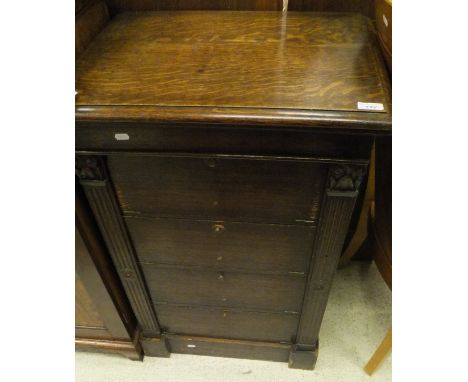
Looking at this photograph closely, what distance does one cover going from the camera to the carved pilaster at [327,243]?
0.59m

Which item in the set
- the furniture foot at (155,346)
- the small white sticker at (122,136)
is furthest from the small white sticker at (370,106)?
the furniture foot at (155,346)

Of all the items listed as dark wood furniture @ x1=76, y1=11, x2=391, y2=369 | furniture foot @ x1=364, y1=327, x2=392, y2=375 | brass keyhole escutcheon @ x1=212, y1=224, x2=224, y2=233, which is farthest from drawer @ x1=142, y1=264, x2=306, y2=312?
furniture foot @ x1=364, y1=327, x2=392, y2=375

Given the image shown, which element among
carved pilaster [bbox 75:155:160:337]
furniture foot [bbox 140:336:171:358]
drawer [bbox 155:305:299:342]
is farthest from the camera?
furniture foot [bbox 140:336:171:358]

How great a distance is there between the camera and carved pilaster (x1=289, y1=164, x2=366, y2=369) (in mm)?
586

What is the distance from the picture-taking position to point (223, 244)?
0.73 m

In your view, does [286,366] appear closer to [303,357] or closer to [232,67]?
[303,357]

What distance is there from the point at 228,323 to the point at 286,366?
265 millimetres

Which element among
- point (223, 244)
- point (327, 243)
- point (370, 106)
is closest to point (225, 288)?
point (223, 244)

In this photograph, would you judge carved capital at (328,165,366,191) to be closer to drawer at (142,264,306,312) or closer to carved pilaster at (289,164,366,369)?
carved pilaster at (289,164,366,369)

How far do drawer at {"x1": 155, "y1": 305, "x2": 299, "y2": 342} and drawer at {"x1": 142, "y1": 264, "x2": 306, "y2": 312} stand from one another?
0.12ft

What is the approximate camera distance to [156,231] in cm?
73

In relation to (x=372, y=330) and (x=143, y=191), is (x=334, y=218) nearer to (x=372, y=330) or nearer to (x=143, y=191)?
(x=143, y=191)

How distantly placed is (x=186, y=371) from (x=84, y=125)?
2.69 feet

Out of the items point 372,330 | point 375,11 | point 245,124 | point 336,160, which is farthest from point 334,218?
point 372,330
